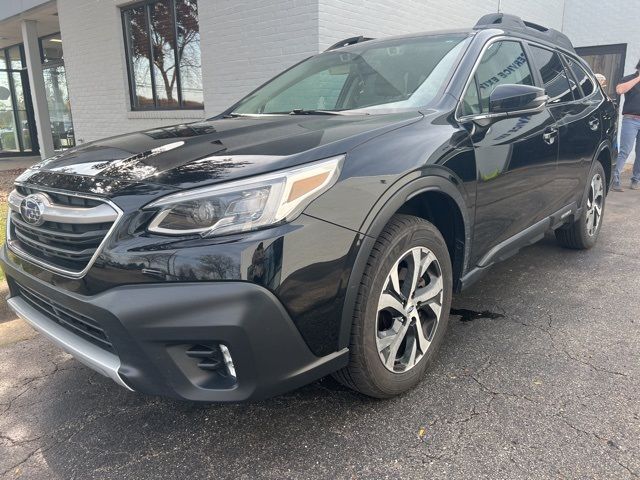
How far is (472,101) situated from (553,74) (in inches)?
58.5

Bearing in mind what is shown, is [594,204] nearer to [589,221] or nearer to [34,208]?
[589,221]

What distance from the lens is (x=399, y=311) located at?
7.29 feet

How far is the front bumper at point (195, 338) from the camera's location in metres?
1.67

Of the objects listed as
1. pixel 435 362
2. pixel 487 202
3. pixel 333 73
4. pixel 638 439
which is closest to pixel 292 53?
pixel 333 73

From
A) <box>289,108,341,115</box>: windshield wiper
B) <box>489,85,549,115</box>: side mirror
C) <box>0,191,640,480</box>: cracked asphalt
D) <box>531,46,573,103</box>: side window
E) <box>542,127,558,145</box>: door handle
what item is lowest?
<box>0,191,640,480</box>: cracked asphalt

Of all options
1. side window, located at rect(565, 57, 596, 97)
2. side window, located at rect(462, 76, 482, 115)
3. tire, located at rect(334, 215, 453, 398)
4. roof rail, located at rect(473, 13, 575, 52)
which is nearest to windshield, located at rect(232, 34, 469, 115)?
side window, located at rect(462, 76, 482, 115)

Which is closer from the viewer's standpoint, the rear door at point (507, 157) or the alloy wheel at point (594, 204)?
the rear door at point (507, 157)

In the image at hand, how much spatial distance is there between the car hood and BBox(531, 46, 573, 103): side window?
1.73 metres

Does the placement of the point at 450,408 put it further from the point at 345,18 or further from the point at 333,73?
the point at 345,18

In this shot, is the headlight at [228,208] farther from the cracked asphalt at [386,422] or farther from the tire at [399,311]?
the cracked asphalt at [386,422]

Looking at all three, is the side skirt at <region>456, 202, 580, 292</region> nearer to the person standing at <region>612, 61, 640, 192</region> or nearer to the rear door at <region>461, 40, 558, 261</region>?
the rear door at <region>461, 40, 558, 261</region>

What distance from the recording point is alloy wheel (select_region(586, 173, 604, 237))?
448 centimetres

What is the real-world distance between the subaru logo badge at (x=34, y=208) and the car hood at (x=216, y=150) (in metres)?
0.14

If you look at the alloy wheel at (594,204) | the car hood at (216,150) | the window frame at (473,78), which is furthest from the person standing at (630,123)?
the car hood at (216,150)
